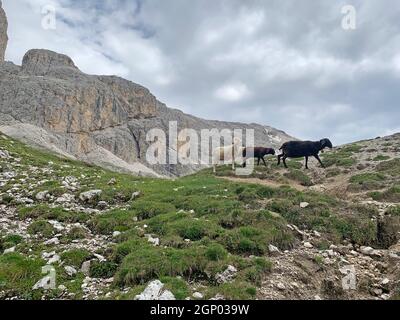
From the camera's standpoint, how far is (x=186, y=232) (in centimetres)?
1430

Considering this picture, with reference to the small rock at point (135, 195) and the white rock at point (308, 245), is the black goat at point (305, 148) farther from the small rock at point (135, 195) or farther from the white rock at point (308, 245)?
the white rock at point (308, 245)

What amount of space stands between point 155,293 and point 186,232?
14.9ft

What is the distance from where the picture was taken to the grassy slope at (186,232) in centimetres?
1102

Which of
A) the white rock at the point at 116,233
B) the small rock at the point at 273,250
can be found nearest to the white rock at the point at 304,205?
the small rock at the point at 273,250

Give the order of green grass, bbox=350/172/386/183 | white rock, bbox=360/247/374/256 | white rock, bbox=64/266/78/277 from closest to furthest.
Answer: white rock, bbox=64/266/78/277 < white rock, bbox=360/247/374/256 < green grass, bbox=350/172/386/183

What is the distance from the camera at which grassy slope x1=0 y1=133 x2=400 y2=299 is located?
11.0 meters

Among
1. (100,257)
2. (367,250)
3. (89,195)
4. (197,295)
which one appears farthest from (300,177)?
(197,295)

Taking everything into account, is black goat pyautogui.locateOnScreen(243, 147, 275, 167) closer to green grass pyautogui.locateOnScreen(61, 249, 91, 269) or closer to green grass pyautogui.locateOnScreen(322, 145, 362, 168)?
green grass pyautogui.locateOnScreen(322, 145, 362, 168)

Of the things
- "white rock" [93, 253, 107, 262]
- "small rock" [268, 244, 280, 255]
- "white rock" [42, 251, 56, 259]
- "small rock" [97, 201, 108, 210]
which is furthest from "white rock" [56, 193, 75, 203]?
"small rock" [268, 244, 280, 255]

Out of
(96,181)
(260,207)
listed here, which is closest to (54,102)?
(96,181)

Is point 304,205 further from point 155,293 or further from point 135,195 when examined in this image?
point 155,293

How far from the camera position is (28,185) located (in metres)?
22.8

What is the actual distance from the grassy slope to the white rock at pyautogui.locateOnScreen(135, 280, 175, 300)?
0.89ft
